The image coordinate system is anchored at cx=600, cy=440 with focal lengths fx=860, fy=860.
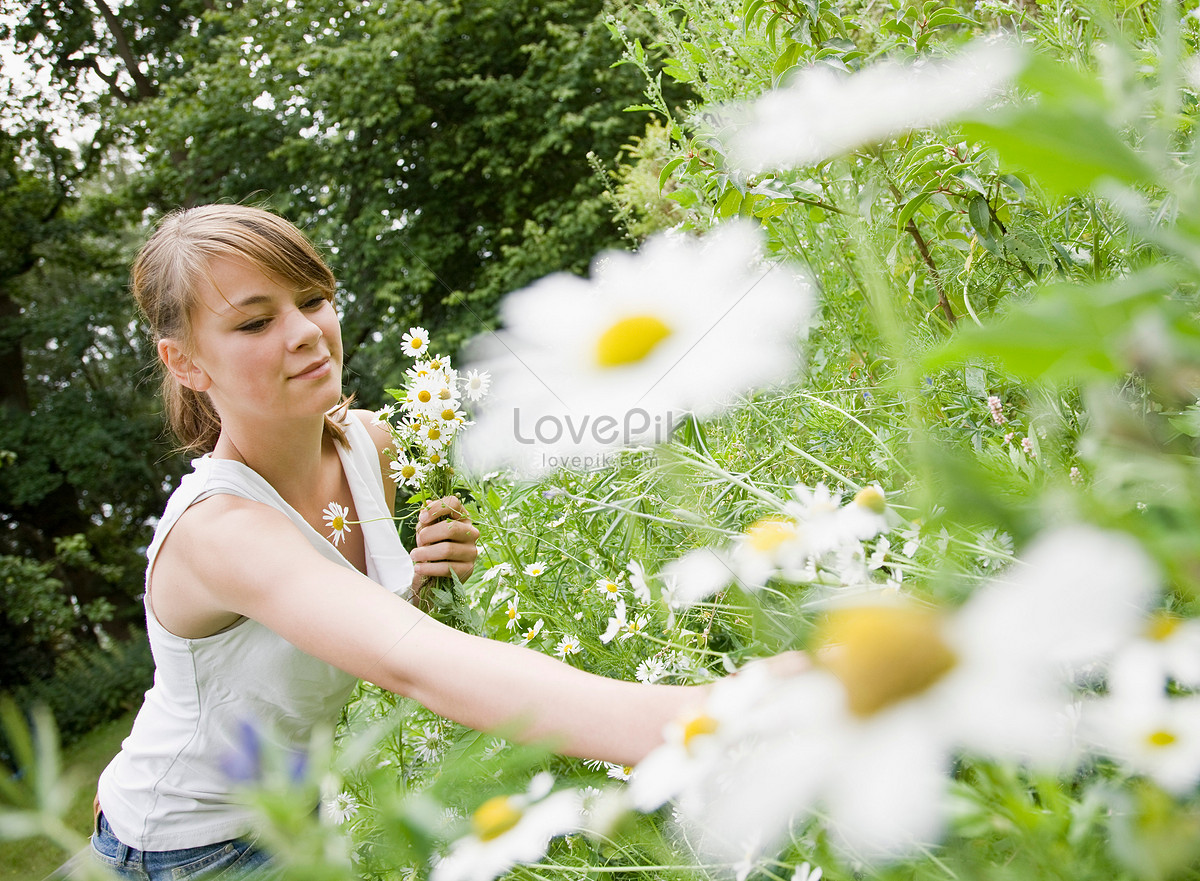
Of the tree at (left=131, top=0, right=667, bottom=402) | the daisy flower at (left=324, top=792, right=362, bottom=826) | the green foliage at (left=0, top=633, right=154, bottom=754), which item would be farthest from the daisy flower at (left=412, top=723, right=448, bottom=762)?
the green foliage at (left=0, top=633, right=154, bottom=754)

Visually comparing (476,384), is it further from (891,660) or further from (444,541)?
(891,660)

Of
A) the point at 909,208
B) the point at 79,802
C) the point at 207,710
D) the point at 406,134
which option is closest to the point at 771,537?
the point at 909,208

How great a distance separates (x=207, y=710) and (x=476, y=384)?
594mm

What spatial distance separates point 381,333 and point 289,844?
22.7 feet

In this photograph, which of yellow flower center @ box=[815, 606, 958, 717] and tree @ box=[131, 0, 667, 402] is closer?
yellow flower center @ box=[815, 606, 958, 717]

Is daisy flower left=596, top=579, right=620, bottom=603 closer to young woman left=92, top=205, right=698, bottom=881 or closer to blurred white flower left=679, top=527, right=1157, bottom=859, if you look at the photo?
young woman left=92, top=205, right=698, bottom=881

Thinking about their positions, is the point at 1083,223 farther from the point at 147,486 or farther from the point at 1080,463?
the point at 147,486

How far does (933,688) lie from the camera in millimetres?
200

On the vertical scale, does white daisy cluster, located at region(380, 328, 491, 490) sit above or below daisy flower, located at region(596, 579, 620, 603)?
above

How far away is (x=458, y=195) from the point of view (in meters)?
7.20

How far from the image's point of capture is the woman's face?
1.17 meters

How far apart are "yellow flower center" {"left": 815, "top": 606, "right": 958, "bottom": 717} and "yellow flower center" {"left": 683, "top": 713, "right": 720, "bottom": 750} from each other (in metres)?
→ 0.07

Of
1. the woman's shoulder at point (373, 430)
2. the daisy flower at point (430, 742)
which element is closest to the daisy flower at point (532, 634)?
the daisy flower at point (430, 742)

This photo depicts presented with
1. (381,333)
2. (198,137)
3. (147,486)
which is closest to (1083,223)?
(381,333)
